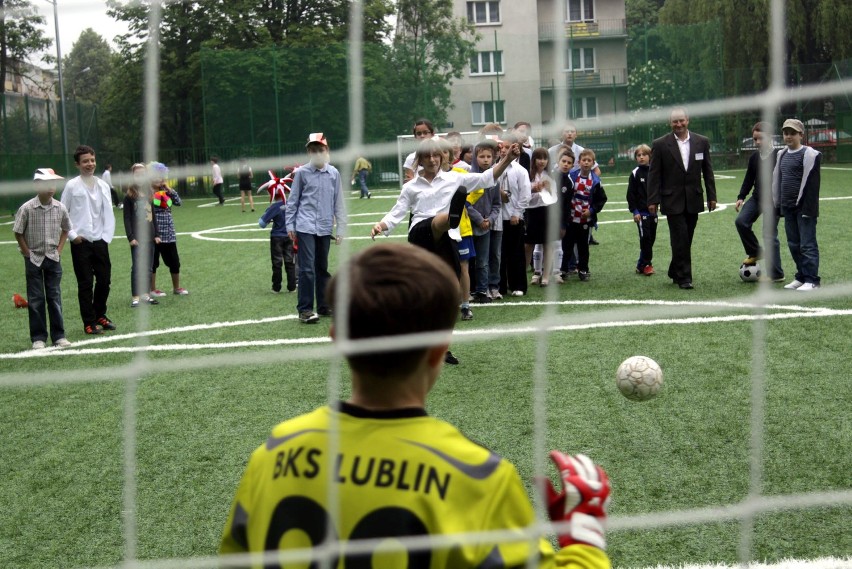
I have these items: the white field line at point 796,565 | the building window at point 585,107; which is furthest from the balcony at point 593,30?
the white field line at point 796,565

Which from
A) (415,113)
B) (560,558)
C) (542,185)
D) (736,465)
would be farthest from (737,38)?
(560,558)

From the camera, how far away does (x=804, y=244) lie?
9305mm

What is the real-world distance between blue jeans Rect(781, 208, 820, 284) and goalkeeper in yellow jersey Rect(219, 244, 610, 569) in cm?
808

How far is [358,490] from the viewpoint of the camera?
1805 mm

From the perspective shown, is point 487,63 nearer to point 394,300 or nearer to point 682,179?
point 682,179

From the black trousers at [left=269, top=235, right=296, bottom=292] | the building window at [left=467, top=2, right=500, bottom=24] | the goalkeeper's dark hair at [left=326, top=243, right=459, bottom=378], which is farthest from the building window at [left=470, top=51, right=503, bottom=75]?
the goalkeeper's dark hair at [left=326, top=243, right=459, bottom=378]

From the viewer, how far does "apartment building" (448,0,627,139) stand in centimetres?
3084

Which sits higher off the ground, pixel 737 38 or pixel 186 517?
pixel 737 38

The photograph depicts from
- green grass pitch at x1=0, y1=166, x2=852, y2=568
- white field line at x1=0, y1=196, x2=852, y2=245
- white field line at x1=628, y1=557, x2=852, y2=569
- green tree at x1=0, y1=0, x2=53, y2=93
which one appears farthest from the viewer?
white field line at x1=0, y1=196, x2=852, y2=245

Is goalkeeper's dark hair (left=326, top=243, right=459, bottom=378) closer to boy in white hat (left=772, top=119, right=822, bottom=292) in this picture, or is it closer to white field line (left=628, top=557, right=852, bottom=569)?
white field line (left=628, top=557, right=852, bottom=569)

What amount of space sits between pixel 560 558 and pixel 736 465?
3.04 m

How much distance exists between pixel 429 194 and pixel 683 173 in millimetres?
3660

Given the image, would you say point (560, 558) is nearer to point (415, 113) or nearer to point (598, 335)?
point (598, 335)

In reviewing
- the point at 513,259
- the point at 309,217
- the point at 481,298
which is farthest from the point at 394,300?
the point at 513,259
